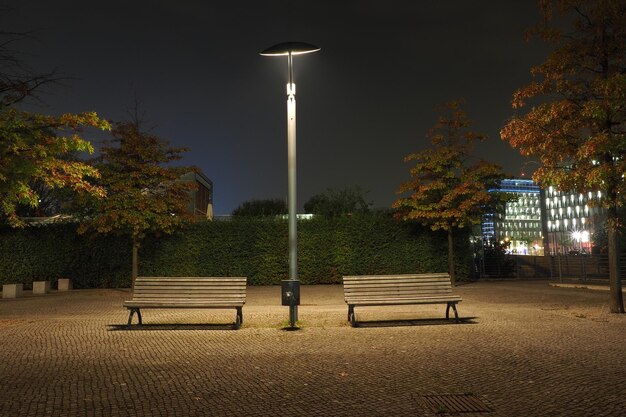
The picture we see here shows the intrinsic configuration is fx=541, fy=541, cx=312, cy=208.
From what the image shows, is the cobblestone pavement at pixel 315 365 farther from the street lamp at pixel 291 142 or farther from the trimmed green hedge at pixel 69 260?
the trimmed green hedge at pixel 69 260

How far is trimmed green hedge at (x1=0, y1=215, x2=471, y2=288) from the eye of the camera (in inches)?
946

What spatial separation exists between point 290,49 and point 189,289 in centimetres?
523

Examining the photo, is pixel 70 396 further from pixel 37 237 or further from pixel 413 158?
pixel 37 237

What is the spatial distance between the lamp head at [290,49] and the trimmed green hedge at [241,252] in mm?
14402

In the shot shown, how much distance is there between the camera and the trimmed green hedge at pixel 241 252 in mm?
24031

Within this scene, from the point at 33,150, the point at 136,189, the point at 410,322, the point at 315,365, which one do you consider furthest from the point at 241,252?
the point at 315,365

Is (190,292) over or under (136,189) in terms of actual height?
under

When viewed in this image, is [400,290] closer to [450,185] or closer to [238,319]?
[238,319]

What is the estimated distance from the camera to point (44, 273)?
79.0 ft

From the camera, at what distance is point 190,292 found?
1070 cm

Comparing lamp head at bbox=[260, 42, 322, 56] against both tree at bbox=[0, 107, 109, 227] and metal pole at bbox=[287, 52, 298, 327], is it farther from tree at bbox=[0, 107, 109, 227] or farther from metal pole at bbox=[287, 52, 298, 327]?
tree at bbox=[0, 107, 109, 227]

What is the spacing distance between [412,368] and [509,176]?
18206 mm

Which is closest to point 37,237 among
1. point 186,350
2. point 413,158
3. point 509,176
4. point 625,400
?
point 413,158

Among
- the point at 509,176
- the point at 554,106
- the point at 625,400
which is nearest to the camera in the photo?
the point at 625,400
